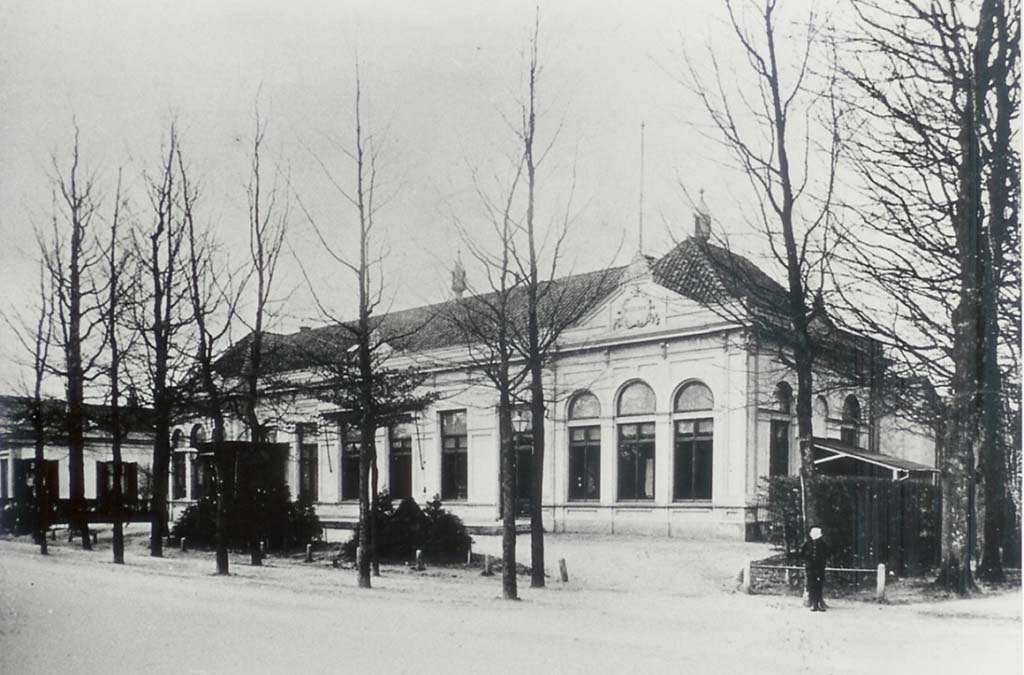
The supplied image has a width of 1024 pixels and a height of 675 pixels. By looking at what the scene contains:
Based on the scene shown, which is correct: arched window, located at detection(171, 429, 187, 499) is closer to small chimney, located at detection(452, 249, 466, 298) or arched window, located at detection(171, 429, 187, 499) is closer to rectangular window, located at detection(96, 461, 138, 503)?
rectangular window, located at detection(96, 461, 138, 503)

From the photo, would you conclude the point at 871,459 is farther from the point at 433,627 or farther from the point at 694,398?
the point at 433,627

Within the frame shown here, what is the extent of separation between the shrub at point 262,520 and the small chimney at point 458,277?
3017 millimetres

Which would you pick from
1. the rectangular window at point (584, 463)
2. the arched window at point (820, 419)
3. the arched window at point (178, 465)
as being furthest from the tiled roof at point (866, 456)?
the arched window at point (178, 465)

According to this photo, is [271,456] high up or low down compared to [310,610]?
up

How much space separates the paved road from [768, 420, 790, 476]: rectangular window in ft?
30.4

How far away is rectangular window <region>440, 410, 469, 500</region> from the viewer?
12695mm

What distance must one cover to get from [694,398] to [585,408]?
7.78 ft

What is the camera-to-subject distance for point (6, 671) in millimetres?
7137

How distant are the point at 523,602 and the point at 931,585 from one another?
4.43 metres

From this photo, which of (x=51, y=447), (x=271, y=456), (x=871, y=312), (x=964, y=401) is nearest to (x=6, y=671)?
(x=51, y=447)

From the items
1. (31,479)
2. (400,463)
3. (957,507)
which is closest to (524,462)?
(400,463)

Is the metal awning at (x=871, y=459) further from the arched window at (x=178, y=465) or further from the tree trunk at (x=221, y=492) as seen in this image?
the arched window at (x=178, y=465)

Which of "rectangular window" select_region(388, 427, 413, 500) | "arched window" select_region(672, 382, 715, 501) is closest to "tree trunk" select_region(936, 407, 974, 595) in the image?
"rectangular window" select_region(388, 427, 413, 500)

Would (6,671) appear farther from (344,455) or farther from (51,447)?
(344,455)
